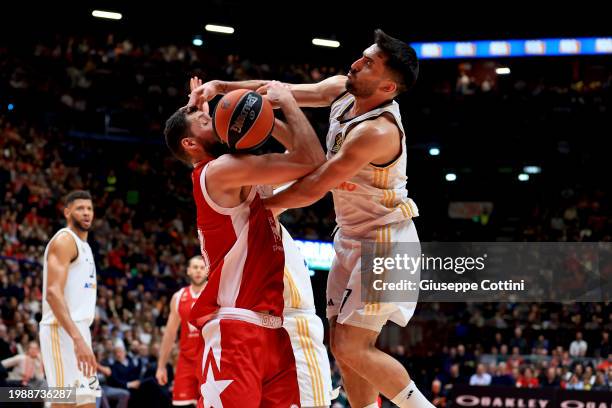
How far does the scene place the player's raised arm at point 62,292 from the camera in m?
7.07

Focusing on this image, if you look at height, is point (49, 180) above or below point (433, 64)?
below

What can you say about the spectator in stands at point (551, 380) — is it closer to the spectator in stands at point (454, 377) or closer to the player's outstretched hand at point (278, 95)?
the spectator in stands at point (454, 377)

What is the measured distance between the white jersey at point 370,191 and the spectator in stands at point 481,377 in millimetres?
9769

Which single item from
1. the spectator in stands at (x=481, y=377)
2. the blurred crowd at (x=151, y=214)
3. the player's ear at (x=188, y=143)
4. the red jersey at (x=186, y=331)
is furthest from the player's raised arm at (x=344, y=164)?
the spectator in stands at (x=481, y=377)

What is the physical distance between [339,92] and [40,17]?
18.2m

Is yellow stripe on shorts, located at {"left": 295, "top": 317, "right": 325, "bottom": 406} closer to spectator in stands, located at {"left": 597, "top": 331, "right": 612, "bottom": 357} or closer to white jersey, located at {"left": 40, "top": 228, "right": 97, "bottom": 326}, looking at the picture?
white jersey, located at {"left": 40, "top": 228, "right": 97, "bottom": 326}

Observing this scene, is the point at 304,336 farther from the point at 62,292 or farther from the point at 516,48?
the point at 516,48

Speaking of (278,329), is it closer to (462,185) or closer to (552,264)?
(552,264)

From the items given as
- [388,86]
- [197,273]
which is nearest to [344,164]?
[388,86]

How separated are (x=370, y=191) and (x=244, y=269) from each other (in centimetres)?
109

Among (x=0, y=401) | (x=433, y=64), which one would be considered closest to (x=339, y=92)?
(x=0, y=401)

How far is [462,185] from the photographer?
23375 millimetres

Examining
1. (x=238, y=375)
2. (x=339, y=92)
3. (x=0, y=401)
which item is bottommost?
(x=0, y=401)

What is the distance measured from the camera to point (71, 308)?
7.72 m
